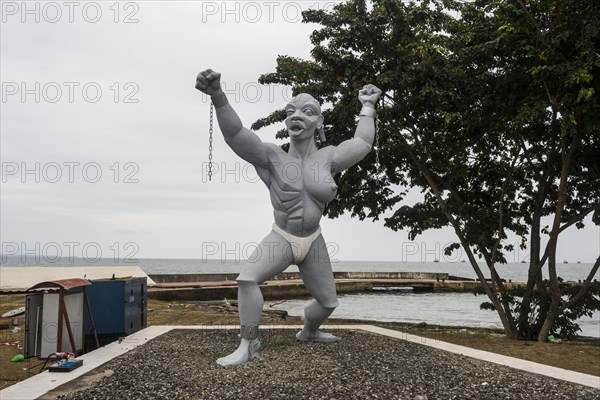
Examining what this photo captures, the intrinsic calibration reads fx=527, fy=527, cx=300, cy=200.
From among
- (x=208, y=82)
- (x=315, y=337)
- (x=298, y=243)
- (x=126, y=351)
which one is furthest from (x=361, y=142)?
(x=126, y=351)

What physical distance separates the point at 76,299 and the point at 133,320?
119 cm

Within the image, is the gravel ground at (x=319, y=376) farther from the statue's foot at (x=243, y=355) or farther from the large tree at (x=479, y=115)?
the large tree at (x=479, y=115)

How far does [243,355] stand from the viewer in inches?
224

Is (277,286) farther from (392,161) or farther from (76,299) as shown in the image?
(76,299)

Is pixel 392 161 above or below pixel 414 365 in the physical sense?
above

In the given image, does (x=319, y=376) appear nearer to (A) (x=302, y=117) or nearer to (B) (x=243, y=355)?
(B) (x=243, y=355)

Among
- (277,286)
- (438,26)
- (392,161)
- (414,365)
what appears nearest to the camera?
(414,365)

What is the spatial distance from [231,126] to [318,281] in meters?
2.15

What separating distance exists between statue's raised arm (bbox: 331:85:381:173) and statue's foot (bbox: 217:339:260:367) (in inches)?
88.9

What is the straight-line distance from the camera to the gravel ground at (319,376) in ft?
14.8

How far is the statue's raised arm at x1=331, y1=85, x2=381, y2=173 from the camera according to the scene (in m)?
6.47

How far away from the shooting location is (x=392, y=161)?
35.6 ft

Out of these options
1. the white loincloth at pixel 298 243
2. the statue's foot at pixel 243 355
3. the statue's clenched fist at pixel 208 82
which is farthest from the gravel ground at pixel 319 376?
the statue's clenched fist at pixel 208 82

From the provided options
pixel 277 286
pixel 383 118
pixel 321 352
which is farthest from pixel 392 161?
pixel 277 286
